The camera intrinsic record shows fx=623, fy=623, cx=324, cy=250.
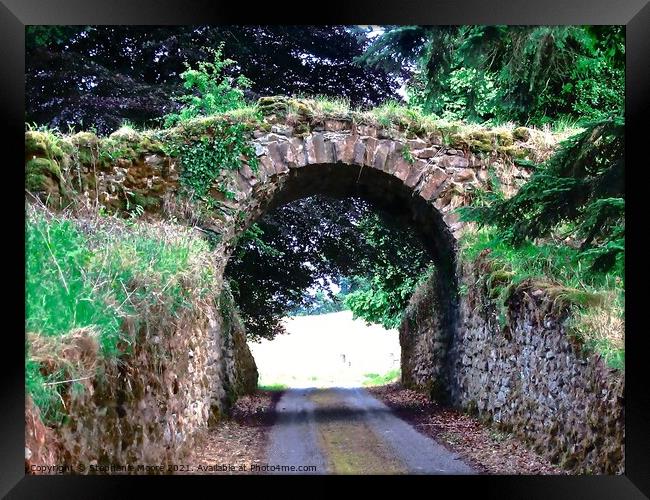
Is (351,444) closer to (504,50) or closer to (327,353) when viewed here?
(504,50)

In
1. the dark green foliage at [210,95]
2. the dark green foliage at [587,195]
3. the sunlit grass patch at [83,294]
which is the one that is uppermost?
the dark green foliage at [210,95]

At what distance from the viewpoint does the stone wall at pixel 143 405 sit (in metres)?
2.76

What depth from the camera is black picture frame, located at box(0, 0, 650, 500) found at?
3324 mm

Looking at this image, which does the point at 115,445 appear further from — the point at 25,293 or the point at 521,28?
the point at 521,28

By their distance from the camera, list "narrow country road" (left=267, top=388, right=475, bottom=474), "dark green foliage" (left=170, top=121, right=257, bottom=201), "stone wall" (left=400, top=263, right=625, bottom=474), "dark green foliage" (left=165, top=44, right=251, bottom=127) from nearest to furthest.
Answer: "stone wall" (left=400, top=263, right=625, bottom=474) < "narrow country road" (left=267, top=388, right=475, bottom=474) < "dark green foliage" (left=170, top=121, right=257, bottom=201) < "dark green foliage" (left=165, top=44, right=251, bottom=127)

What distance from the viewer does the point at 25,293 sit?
324 cm

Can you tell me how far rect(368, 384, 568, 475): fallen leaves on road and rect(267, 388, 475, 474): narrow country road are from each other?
0.13 metres

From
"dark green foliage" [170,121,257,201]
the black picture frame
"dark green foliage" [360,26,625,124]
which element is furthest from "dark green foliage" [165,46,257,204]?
the black picture frame

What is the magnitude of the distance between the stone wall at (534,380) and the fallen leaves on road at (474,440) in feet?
0.33

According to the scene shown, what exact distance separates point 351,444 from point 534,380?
1.67m

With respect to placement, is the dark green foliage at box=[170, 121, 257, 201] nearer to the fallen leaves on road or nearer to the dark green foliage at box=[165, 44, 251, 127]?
the dark green foliage at box=[165, 44, 251, 127]

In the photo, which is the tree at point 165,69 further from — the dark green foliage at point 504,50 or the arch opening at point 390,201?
the dark green foliage at point 504,50

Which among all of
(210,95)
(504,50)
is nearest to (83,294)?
(504,50)
